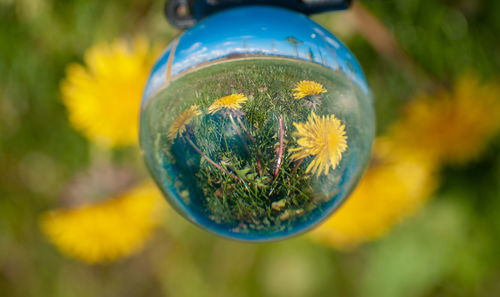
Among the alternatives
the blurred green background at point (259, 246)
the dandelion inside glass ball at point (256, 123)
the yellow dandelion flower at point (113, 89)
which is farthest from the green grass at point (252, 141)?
the blurred green background at point (259, 246)

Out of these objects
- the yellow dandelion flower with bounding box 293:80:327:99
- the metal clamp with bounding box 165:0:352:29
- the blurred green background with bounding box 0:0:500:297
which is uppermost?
the metal clamp with bounding box 165:0:352:29

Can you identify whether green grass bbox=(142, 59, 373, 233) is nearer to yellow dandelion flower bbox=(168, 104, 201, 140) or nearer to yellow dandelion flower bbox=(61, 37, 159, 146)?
yellow dandelion flower bbox=(168, 104, 201, 140)

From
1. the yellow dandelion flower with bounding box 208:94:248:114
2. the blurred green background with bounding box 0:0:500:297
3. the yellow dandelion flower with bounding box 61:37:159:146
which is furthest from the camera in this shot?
the blurred green background with bounding box 0:0:500:297

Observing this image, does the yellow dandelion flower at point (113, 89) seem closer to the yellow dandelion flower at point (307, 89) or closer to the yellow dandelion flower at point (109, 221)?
the yellow dandelion flower at point (109, 221)

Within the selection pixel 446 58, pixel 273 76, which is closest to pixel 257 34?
pixel 273 76

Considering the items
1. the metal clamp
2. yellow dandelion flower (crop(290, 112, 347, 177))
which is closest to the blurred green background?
the metal clamp

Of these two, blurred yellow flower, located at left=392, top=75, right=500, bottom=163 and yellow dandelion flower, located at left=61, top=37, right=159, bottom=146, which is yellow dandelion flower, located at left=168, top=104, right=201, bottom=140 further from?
blurred yellow flower, located at left=392, top=75, right=500, bottom=163

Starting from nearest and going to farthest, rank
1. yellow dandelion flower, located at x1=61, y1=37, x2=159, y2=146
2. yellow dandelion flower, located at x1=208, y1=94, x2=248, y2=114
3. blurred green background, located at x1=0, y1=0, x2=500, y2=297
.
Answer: yellow dandelion flower, located at x1=208, y1=94, x2=248, y2=114, yellow dandelion flower, located at x1=61, y1=37, x2=159, y2=146, blurred green background, located at x1=0, y1=0, x2=500, y2=297

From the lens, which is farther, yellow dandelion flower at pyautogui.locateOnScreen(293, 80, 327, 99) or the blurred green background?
the blurred green background

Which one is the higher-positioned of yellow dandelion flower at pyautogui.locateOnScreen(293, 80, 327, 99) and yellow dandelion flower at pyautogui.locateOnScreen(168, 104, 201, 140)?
yellow dandelion flower at pyautogui.locateOnScreen(293, 80, 327, 99)
